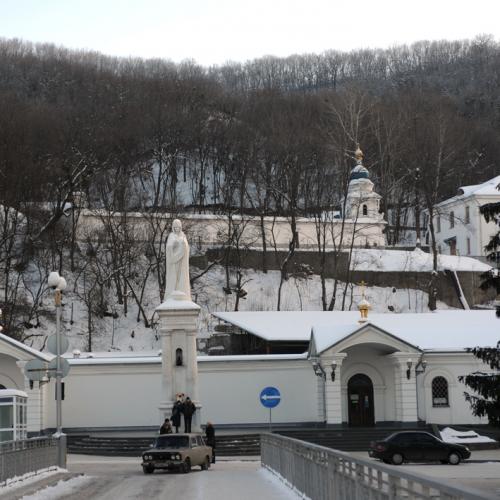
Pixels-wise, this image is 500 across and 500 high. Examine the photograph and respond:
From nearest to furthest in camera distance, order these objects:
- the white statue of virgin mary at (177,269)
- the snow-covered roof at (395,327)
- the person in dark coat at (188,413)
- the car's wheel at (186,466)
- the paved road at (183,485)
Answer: the paved road at (183,485), the car's wheel at (186,466), the person in dark coat at (188,413), the white statue of virgin mary at (177,269), the snow-covered roof at (395,327)

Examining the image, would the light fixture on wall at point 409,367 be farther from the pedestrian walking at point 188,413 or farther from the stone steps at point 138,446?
the pedestrian walking at point 188,413

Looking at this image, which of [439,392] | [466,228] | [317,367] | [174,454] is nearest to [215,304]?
[317,367]

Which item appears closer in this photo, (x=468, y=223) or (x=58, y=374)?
(x=58, y=374)

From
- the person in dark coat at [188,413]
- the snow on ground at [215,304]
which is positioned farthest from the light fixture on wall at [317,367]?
the snow on ground at [215,304]

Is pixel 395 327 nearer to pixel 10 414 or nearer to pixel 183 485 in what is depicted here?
pixel 10 414

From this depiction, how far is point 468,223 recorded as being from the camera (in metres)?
89.4

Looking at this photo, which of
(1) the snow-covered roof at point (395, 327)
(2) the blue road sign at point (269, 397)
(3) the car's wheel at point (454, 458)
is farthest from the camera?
(1) the snow-covered roof at point (395, 327)

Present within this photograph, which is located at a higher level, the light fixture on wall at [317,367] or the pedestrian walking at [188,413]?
the light fixture on wall at [317,367]

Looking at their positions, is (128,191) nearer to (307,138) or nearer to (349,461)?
(307,138)

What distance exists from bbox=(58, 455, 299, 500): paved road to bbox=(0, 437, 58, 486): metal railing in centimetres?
129

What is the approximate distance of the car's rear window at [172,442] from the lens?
27250mm

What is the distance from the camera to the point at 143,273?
73438mm

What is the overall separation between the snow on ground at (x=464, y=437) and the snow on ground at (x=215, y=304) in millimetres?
24816

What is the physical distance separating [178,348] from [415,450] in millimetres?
9644
